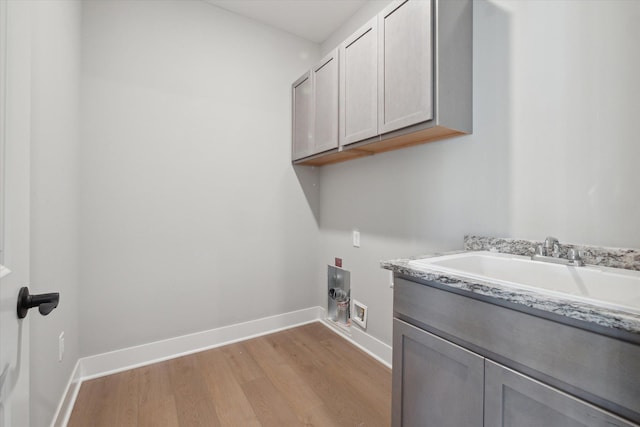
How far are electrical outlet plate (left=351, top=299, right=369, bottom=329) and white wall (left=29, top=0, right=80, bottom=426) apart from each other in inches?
69.6

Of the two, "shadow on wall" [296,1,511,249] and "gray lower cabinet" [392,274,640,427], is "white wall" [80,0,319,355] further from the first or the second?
"gray lower cabinet" [392,274,640,427]

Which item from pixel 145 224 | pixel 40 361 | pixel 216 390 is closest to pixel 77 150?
pixel 145 224

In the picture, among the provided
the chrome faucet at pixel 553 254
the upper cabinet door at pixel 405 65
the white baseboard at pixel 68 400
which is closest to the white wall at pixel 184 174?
the white baseboard at pixel 68 400

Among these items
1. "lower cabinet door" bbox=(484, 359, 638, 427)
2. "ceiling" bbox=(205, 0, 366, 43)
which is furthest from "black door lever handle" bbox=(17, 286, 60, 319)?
"ceiling" bbox=(205, 0, 366, 43)

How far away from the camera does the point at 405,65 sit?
1.43 metres

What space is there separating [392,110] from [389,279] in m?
1.10

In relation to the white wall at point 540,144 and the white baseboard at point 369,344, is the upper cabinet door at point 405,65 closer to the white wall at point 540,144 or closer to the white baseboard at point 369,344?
the white wall at point 540,144

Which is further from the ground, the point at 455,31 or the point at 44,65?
the point at 455,31

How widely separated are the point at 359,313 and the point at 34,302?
196 centimetres

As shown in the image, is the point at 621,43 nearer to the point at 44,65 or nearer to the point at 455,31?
the point at 455,31

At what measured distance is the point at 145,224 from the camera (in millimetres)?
1940

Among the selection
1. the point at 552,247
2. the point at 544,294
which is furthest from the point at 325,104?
the point at 544,294

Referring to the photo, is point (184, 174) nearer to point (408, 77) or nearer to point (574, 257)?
point (408, 77)

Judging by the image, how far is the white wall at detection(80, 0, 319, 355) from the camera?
180 centimetres
